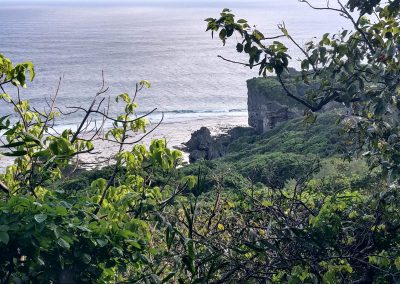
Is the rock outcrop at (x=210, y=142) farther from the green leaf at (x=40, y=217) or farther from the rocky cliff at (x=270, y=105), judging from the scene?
the green leaf at (x=40, y=217)

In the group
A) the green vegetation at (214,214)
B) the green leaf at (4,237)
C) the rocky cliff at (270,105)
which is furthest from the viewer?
the rocky cliff at (270,105)

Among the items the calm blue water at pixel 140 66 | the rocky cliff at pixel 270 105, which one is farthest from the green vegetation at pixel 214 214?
the rocky cliff at pixel 270 105

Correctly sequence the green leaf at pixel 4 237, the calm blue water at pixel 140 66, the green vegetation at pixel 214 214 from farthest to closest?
the calm blue water at pixel 140 66 < the green vegetation at pixel 214 214 < the green leaf at pixel 4 237

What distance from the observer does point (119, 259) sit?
143 inches

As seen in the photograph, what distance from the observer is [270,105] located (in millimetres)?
50656

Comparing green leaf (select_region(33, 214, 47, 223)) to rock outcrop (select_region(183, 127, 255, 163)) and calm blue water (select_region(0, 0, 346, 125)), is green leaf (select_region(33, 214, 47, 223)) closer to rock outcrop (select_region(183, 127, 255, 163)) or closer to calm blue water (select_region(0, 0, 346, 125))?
calm blue water (select_region(0, 0, 346, 125))

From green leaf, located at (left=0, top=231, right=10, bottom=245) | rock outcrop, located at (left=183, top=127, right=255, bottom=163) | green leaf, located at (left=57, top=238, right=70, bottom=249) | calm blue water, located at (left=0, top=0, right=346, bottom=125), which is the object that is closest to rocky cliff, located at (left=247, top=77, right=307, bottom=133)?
rock outcrop, located at (left=183, top=127, right=255, bottom=163)

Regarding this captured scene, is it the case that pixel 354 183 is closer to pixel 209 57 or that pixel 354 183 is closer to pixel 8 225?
pixel 8 225

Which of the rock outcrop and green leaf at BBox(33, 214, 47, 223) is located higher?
green leaf at BBox(33, 214, 47, 223)

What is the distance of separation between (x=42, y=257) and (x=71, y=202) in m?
0.42

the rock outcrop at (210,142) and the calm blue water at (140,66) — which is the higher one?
the calm blue water at (140,66)

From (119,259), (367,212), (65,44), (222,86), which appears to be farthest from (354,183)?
(65,44)

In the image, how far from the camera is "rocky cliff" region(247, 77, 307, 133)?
49688 mm

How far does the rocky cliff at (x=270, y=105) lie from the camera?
163 feet
